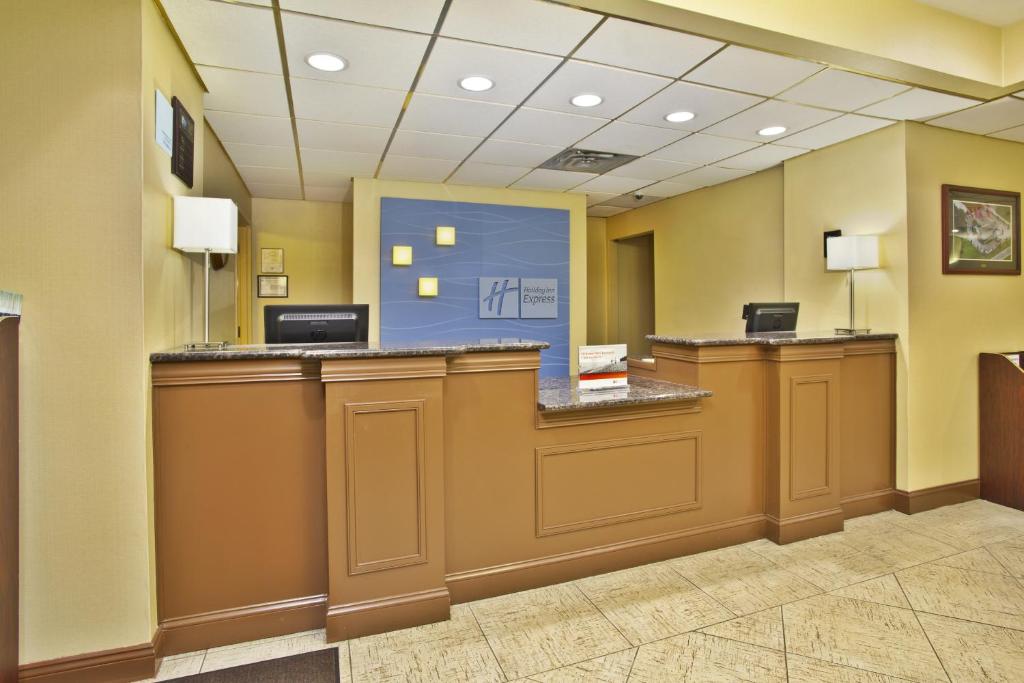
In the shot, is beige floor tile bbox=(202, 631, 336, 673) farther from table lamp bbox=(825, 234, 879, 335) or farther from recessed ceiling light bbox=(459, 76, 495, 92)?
table lamp bbox=(825, 234, 879, 335)

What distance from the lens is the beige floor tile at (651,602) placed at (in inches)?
91.0

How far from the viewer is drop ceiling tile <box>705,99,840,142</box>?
355cm

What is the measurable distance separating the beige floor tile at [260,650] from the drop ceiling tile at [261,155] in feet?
12.0

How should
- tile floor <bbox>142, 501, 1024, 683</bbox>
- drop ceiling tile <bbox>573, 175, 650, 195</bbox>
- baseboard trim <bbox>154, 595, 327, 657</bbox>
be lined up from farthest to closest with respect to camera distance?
drop ceiling tile <bbox>573, 175, 650, 195</bbox> < baseboard trim <bbox>154, 595, 327, 657</bbox> < tile floor <bbox>142, 501, 1024, 683</bbox>

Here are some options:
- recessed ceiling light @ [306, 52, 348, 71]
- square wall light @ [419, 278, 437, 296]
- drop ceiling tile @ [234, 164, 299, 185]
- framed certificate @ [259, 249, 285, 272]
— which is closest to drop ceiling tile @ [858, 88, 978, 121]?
recessed ceiling light @ [306, 52, 348, 71]

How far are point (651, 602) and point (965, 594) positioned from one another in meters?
1.53

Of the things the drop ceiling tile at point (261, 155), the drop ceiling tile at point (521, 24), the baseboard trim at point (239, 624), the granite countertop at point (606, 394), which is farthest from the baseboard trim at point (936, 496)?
the drop ceiling tile at point (261, 155)

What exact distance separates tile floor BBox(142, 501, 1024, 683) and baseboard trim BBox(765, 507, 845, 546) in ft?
0.36

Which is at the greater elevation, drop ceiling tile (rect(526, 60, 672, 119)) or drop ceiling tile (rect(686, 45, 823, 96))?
drop ceiling tile (rect(526, 60, 672, 119))

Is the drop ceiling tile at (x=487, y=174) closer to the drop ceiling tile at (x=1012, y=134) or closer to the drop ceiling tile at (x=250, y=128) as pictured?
the drop ceiling tile at (x=250, y=128)

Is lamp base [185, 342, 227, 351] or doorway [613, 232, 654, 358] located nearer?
lamp base [185, 342, 227, 351]

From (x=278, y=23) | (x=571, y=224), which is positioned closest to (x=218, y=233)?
(x=278, y=23)

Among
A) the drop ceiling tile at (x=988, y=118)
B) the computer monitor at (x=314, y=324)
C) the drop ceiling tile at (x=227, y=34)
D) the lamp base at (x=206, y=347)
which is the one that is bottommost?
the lamp base at (x=206, y=347)

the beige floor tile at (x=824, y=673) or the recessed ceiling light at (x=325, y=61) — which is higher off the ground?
the recessed ceiling light at (x=325, y=61)
